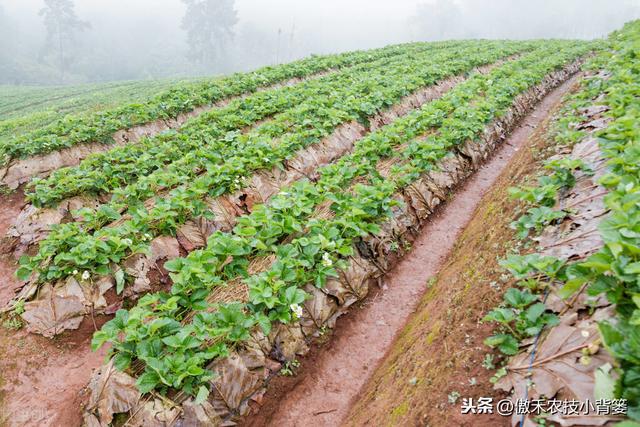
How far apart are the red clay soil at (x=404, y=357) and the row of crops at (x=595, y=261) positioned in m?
0.38

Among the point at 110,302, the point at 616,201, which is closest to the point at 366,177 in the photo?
the point at 616,201

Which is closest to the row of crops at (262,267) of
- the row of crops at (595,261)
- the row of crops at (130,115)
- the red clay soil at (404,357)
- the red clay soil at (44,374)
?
the red clay soil at (44,374)

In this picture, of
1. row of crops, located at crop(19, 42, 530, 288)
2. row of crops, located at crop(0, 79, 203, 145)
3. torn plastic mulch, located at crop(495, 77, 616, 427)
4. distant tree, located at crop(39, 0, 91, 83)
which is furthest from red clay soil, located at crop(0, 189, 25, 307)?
distant tree, located at crop(39, 0, 91, 83)

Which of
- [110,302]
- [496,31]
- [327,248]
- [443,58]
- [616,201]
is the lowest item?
[110,302]

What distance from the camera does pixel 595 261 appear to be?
8.47 ft

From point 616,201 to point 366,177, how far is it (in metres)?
4.58

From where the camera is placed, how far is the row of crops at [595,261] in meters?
2.11

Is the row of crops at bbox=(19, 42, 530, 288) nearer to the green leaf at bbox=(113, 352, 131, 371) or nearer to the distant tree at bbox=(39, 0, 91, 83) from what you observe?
the green leaf at bbox=(113, 352, 131, 371)

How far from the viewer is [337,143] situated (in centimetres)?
1023

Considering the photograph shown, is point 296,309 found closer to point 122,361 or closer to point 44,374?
point 122,361

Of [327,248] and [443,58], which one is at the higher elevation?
[443,58]

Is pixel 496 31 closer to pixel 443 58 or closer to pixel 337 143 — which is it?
→ pixel 443 58

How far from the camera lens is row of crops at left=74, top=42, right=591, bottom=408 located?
386 cm

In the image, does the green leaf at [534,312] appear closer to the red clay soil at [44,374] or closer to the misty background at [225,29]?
the red clay soil at [44,374]
